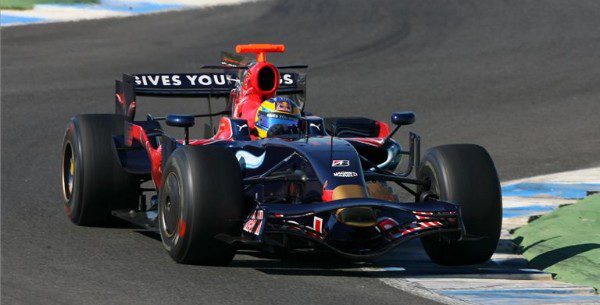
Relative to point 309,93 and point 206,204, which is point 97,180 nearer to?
point 206,204

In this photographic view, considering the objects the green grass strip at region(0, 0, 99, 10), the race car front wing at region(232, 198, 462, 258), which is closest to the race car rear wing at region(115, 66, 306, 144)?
the race car front wing at region(232, 198, 462, 258)

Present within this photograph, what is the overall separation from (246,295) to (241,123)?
2.36m

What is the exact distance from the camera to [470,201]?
862 cm

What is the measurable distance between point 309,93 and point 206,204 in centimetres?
928

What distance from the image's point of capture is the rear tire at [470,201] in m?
8.61

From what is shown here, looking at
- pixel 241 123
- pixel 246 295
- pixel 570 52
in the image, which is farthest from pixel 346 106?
pixel 246 295

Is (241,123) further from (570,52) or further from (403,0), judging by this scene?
(403,0)

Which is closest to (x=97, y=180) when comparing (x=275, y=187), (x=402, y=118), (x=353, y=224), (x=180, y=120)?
(x=180, y=120)

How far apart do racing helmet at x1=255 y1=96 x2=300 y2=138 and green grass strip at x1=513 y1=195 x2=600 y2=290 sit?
1.76 m

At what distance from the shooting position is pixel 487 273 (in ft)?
27.9

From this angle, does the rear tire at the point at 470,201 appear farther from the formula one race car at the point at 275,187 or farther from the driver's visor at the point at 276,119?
the driver's visor at the point at 276,119

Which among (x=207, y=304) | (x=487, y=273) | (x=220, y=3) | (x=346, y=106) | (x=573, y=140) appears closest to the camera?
(x=207, y=304)

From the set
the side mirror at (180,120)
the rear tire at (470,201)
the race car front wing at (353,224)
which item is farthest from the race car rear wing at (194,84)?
the race car front wing at (353,224)

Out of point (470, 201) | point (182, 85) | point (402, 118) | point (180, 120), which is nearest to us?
point (470, 201)
